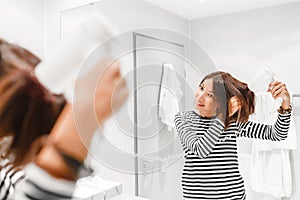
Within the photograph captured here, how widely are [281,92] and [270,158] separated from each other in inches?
7.4

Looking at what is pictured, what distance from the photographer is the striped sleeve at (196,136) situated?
0.87 metres

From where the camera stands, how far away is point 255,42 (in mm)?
877

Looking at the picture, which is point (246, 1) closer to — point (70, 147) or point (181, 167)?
point (181, 167)

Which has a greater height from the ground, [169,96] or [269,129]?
[169,96]

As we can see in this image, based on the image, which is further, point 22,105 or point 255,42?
point 255,42

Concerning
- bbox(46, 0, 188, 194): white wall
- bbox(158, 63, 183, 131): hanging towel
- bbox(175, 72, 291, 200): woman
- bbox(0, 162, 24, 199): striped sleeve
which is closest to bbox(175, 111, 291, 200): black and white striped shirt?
bbox(175, 72, 291, 200): woman

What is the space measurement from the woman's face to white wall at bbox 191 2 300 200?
0.23ft

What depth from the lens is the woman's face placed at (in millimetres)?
896

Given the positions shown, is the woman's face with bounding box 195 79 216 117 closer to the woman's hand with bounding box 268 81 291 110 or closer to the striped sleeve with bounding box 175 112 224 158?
the striped sleeve with bounding box 175 112 224 158

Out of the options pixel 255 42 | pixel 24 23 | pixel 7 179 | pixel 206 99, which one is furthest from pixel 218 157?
pixel 24 23

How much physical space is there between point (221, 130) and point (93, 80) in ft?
2.08

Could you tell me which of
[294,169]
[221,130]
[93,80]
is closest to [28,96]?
[93,80]

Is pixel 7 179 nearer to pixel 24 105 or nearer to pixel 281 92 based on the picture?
pixel 24 105

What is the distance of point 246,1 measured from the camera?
899 mm
